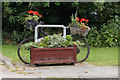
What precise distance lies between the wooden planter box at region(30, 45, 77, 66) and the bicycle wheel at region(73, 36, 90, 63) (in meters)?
0.37

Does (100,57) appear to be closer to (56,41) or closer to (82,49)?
(82,49)

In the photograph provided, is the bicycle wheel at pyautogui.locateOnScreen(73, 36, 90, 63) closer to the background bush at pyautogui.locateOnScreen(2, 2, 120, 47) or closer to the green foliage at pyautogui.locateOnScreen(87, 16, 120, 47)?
the background bush at pyautogui.locateOnScreen(2, 2, 120, 47)

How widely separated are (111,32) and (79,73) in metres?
7.56

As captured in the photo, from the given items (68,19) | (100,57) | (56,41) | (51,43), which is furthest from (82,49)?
(68,19)

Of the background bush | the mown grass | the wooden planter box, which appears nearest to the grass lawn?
the mown grass

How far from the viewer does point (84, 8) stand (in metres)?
12.1

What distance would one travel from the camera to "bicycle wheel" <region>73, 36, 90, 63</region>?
658 cm

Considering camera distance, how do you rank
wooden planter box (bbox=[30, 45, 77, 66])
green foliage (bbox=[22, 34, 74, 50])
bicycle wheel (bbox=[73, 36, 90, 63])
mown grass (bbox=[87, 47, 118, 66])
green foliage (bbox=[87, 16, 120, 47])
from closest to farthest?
wooden planter box (bbox=[30, 45, 77, 66]), green foliage (bbox=[22, 34, 74, 50]), bicycle wheel (bbox=[73, 36, 90, 63]), mown grass (bbox=[87, 47, 118, 66]), green foliage (bbox=[87, 16, 120, 47])

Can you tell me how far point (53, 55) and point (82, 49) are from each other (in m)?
1.26

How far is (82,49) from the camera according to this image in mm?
6977

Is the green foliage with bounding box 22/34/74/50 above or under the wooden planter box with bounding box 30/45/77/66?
above

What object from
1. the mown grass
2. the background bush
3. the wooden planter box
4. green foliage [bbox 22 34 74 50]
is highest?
the background bush

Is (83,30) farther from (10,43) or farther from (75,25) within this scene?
(10,43)

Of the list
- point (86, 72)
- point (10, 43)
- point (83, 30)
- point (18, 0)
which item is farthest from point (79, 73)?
point (10, 43)
